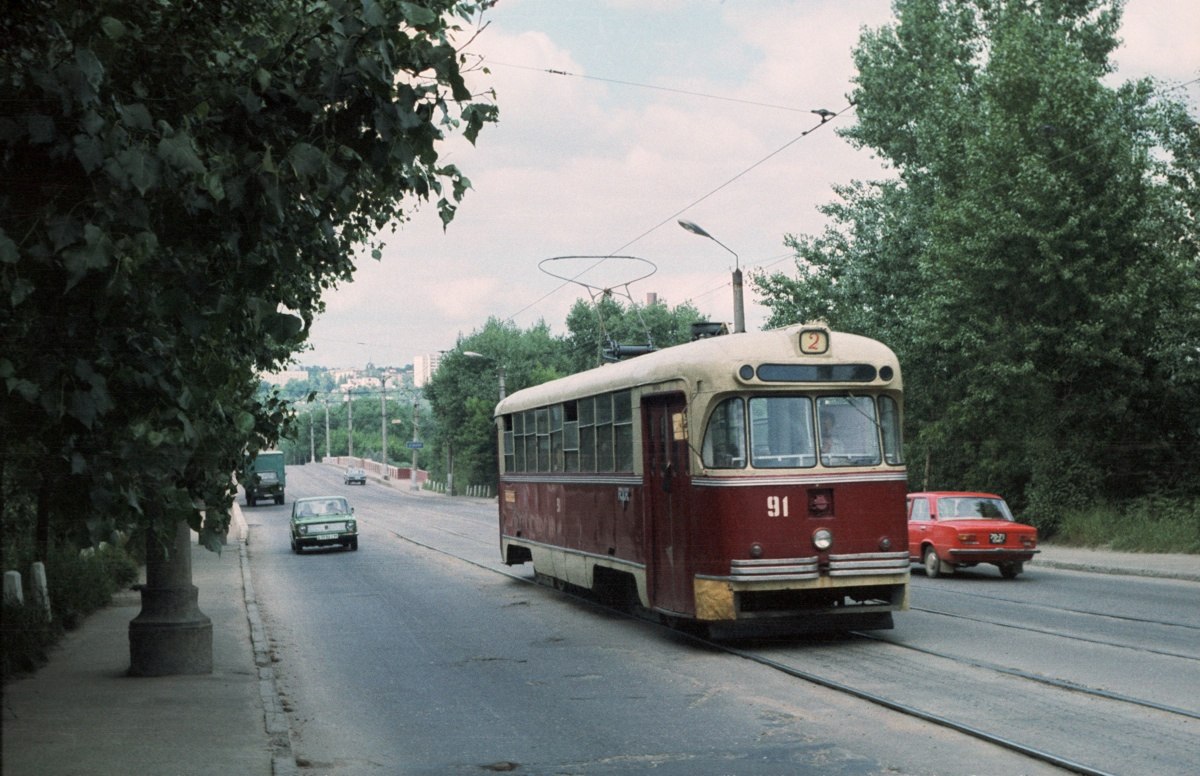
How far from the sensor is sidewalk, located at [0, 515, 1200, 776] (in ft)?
29.2

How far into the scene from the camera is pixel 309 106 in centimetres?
660

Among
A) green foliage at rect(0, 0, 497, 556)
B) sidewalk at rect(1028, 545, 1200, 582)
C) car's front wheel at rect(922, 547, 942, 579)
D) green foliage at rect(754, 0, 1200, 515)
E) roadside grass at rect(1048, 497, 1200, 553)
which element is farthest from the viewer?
green foliage at rect(754, 0, 1200, 515)

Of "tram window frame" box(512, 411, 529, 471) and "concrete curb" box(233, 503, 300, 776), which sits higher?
"tram window frame" box(512, 411, 529, 471)

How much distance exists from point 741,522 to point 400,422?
16817 centimetres

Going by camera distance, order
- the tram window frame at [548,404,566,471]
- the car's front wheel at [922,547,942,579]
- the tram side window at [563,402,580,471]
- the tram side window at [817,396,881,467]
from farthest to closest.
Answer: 1. the car's front wheel at [922,547,942,579]
2. the tram window frame at [548,404,566,471]
3. the tram side window at [563,402,580,471]
4. the tram side window at [817,396,881,467]

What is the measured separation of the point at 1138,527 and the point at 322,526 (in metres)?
20.9

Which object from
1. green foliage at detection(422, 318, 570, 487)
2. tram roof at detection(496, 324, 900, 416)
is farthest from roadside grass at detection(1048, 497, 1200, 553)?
green foliage at detection(422, 318, 570, 487)

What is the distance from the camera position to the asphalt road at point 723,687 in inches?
347

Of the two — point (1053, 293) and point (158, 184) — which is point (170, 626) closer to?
point (158, 184)

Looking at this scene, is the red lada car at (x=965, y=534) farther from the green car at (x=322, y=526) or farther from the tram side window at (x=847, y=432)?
the green car at (x=322, y=526)

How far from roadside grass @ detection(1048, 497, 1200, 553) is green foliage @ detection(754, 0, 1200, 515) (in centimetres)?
84

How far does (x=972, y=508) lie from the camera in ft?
77.9

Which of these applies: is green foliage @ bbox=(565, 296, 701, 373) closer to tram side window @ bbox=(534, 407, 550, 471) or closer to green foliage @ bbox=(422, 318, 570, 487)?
green foliage @ bbox=(422, 318, 570, 487)

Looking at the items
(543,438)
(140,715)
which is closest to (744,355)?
(140,715)
